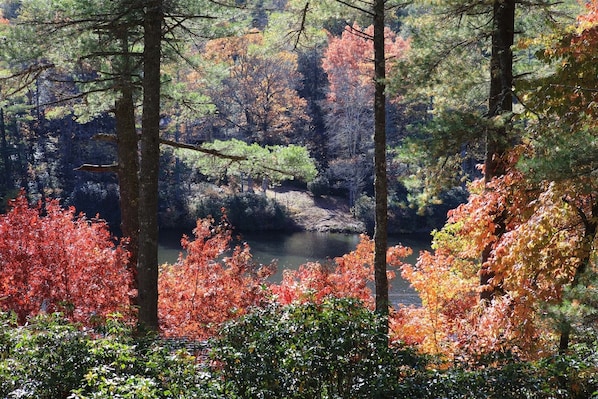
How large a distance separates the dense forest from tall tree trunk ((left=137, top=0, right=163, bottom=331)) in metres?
0.03

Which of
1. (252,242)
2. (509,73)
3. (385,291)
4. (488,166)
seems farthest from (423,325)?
(252,242)

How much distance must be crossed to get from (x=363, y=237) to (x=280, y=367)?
31.1ft

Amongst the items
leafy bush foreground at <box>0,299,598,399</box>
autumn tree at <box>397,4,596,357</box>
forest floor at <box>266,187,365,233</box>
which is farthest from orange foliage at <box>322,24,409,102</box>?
leafy bush foreground at <box>0,299,598,399</box>

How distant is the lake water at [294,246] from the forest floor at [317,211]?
79cm

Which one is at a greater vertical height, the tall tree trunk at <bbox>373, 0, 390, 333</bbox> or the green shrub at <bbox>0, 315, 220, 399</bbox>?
the tall tree trunk at <bbox>373, 0, 390, 333</bbox>

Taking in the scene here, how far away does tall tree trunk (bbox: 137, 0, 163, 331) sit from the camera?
25.2 ft

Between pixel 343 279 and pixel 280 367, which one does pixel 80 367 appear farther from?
pixel 343 279

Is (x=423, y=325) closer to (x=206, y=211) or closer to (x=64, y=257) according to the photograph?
(x=64, y=257)

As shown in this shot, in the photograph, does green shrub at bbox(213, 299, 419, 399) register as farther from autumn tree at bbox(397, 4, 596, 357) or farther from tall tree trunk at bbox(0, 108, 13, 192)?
tall tree trunk at bbox(0, 108, 13, 192)

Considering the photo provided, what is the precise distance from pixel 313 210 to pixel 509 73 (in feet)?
93.3

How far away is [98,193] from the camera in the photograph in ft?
113

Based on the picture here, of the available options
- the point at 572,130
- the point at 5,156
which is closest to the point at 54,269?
the point at 572,130

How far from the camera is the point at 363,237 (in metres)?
13.8

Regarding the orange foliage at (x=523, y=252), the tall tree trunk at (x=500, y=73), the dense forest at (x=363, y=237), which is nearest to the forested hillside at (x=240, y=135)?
the dense forest at (x=363, y=237)
